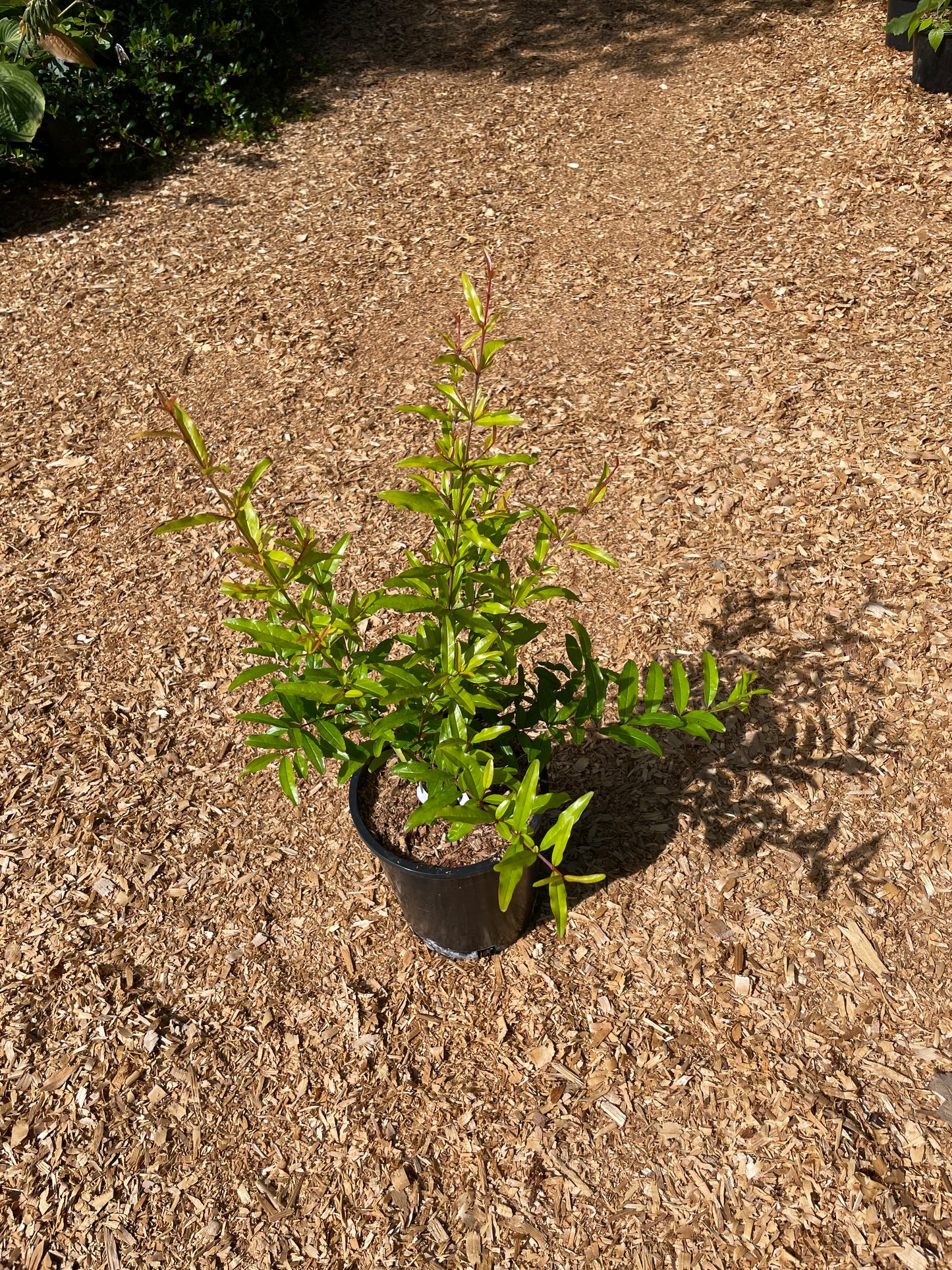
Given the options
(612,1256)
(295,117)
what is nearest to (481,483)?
(612,1256)

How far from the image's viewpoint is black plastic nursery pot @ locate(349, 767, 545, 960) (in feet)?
7.02

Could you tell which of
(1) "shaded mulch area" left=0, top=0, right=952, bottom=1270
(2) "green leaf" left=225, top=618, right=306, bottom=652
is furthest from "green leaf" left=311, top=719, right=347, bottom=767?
(1) "shaded mulch area" left=0, top=0, right=952, bottom=1270

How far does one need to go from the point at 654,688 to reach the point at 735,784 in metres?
0.89

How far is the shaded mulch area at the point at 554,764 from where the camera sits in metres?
2.17

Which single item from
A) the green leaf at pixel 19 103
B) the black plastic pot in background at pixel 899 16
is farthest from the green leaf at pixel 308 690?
the black plastic pot in background at pixel 899 16

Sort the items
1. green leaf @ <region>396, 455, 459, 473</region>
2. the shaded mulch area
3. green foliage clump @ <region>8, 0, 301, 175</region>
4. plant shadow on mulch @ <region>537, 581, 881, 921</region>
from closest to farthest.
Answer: green leaf @ <region>396, 455, 459, 473</region>
the shaded mulch area
plant shadow on mulch @ <region>537, 581, 881, 921</region>
green foliage clump @ <region>8, 0, 301, 175</region>

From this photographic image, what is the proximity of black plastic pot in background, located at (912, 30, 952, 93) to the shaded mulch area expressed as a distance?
0.23 metres

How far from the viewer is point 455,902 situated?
2232 millimetres

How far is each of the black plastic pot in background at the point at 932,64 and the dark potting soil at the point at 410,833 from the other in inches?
196

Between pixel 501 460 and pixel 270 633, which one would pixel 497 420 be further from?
pixel 270 633

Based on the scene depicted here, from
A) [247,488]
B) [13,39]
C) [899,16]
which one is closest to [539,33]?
[899,16]

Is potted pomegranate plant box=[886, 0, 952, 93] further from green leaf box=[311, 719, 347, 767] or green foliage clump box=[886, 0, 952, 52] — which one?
green leaf box=[311, 719, 347, 767]

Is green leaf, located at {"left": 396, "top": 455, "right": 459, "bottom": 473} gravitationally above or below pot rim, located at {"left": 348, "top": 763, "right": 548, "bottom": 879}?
above

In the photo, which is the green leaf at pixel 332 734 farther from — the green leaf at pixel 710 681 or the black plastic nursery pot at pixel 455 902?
the green leaf at pixel 710 681
